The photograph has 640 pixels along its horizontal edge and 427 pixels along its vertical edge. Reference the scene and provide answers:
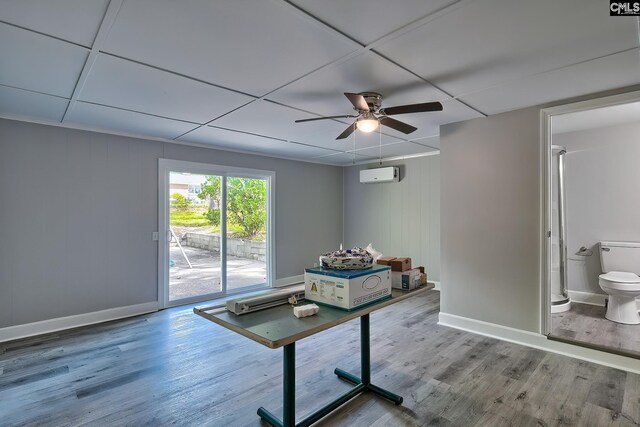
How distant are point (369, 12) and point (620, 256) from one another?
14.9ft

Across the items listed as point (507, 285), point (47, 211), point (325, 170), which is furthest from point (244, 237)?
point (507, 285)

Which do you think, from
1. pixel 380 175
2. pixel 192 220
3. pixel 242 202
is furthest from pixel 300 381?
pixel 380 175

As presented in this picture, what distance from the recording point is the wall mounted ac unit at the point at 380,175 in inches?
227

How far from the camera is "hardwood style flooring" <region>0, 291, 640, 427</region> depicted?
2.11 meters

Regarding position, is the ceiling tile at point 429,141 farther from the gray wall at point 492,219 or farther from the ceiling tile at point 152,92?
the ceiling tile at point 152,92

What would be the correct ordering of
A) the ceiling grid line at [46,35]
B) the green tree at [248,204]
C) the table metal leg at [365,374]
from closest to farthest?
the ceiling grid line at [46,35]
the table metal leg at [365,374]
the green tree at [248,204]

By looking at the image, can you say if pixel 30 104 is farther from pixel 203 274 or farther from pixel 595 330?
pixel 595 330

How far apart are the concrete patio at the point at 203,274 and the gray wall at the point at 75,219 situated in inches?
14.5

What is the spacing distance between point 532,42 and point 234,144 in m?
3.77

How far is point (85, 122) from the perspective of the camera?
3559mm

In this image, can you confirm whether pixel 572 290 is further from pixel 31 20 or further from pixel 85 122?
pixel 85 122

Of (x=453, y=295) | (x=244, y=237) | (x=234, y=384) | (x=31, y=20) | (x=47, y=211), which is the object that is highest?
(x=31, y=20)

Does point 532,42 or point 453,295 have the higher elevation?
point 532,42

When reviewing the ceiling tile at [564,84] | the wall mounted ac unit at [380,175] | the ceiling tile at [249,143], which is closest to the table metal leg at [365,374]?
the ceiling tile at [564,84]
